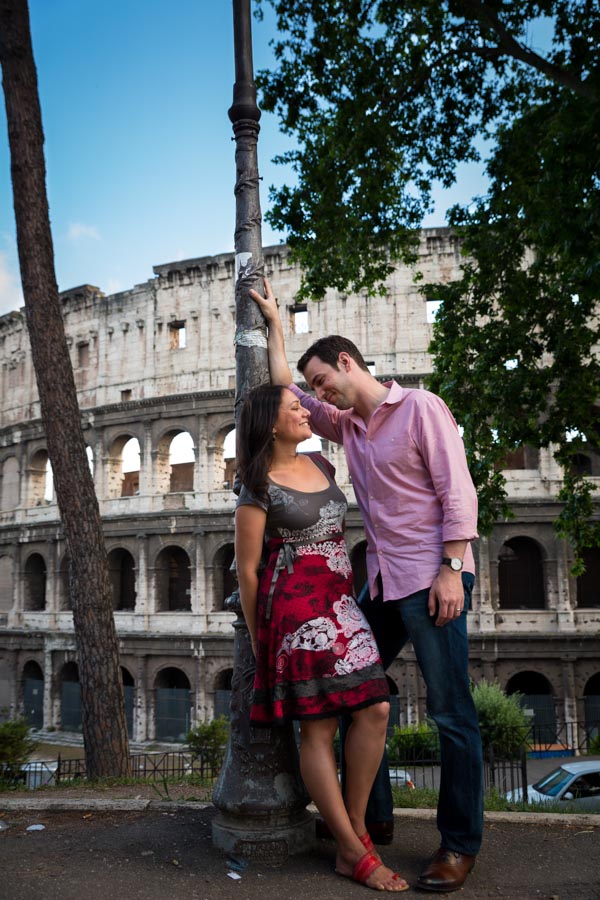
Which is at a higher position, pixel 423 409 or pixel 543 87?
pixel 543 87

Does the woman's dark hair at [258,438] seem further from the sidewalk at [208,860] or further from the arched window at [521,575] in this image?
the arched window at [521,575]

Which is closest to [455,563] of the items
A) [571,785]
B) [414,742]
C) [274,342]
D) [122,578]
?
[274,342]

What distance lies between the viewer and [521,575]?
21.3m

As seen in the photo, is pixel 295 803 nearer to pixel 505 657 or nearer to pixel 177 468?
pixel 505 657

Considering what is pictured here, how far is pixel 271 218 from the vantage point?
10.2 metres

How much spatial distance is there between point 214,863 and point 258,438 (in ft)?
6.06

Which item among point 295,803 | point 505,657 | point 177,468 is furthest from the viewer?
point 177,468

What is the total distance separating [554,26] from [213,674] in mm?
17761

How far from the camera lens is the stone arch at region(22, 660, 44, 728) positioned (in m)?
24.1

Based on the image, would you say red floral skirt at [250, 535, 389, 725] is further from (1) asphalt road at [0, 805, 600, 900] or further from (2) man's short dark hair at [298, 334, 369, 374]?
(2) man's short dark hair at [298, 334, 369, 374]

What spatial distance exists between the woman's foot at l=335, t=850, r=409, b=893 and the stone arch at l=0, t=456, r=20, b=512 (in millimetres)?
26032

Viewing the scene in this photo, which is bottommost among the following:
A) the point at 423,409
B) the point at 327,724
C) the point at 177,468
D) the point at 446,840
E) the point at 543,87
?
the point at 446,840

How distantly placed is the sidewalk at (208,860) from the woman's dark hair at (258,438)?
1.54m

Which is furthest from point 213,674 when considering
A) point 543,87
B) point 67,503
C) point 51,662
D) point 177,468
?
point 543,87
